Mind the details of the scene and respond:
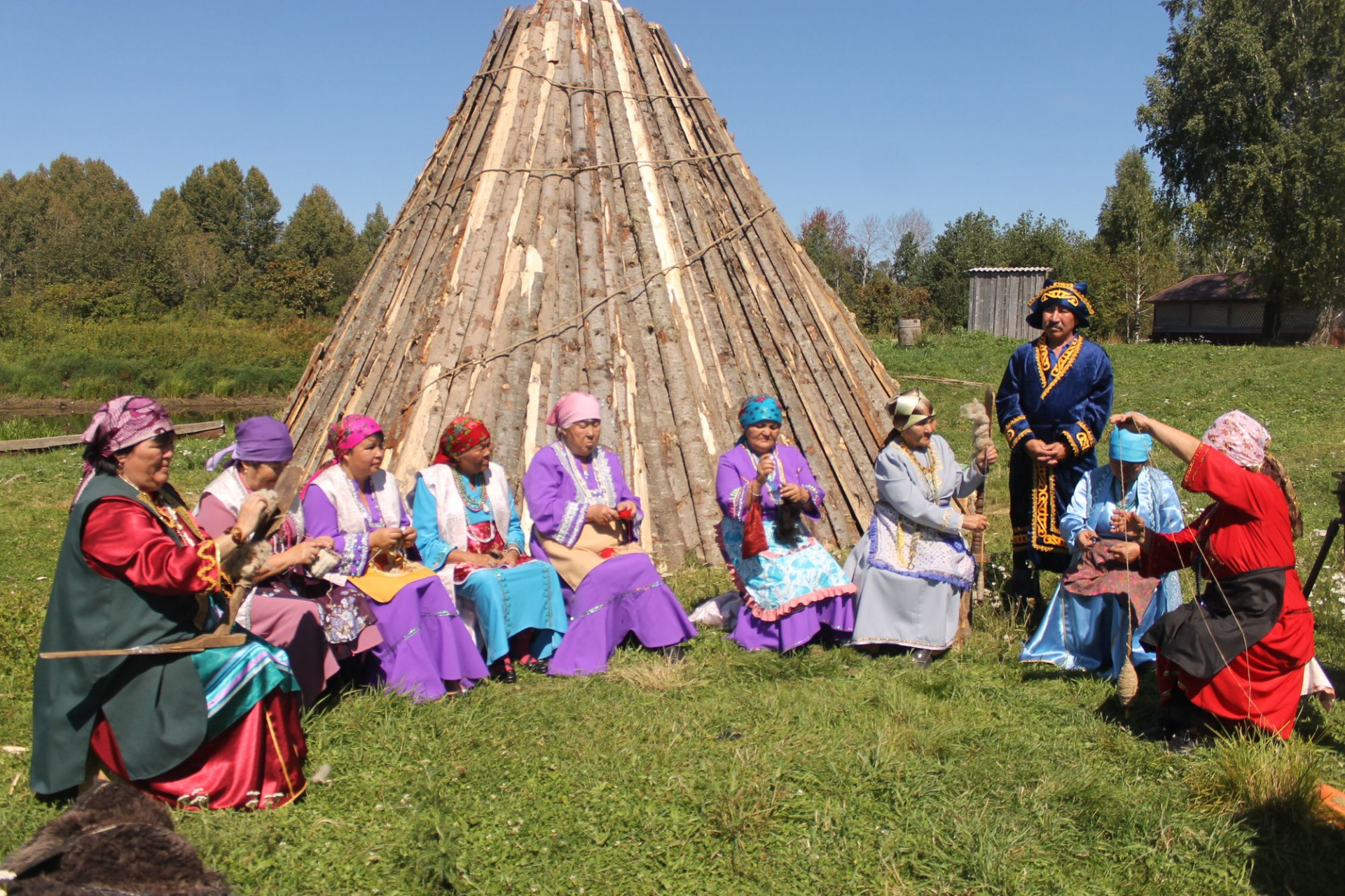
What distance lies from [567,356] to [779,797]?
364cm

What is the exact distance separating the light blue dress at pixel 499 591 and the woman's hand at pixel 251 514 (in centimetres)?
156

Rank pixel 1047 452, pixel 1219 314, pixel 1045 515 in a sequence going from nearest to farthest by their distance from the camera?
pixel 1047 452
pixel 1045 515
pixel 1219 314

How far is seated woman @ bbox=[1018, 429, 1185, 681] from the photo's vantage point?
15.0 feet

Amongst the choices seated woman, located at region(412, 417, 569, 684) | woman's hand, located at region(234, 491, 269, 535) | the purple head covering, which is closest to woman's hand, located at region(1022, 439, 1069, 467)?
seated woman, located at region(412, 417, 569, 684)

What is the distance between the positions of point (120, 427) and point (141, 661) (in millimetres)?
780

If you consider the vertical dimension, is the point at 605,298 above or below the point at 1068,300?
above

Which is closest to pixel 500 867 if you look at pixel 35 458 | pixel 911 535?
pixel 911 535

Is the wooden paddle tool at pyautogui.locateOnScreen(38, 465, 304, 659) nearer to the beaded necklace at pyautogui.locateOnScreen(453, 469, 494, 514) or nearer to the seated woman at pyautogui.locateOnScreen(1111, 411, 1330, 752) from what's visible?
the beaded necklace at pyautogui.locateOnScreen(453, 469, 494, 514)

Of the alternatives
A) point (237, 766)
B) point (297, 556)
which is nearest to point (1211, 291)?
point (297, 556)

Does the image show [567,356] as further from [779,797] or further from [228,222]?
[228,222]

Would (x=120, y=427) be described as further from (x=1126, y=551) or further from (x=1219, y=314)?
(x=1219, y=314)

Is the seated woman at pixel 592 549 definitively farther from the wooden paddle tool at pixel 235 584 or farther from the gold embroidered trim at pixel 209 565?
the gold embroidered trim at pixel 209 565

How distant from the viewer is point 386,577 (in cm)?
465

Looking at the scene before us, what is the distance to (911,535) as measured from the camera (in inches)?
198
